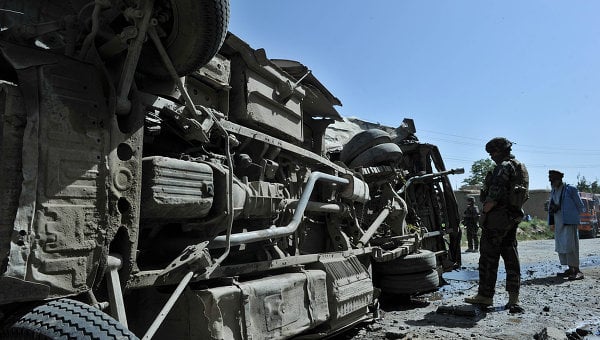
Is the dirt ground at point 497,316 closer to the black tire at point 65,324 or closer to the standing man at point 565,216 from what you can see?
the standing man at point 565,216

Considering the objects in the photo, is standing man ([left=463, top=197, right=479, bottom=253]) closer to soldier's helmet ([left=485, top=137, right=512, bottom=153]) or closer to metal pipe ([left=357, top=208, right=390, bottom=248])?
soldier's helmet ([left=485, top=137, right=512, bottom=153])

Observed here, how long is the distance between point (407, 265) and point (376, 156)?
1429 millimetres

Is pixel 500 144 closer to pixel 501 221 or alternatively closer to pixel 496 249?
pixel 501 221

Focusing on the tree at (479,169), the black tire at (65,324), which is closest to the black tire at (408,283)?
the black tire at (65,324)

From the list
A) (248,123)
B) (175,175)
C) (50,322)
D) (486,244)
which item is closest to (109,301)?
(50,322)

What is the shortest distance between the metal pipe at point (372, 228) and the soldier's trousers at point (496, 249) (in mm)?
1185

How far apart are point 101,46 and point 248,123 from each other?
1.42 m

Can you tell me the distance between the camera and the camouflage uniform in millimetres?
5203

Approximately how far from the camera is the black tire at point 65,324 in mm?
1716

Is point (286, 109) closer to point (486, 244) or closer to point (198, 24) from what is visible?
point (198, 24)

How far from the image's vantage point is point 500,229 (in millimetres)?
5258

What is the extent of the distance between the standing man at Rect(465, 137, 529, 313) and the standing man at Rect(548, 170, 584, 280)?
2.93 metres

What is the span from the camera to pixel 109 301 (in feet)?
6.91

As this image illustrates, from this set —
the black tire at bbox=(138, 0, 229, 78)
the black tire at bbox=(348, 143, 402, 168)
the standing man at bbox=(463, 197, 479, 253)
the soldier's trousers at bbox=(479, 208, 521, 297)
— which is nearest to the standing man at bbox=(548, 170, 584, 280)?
the soldier's trousers at bbox=(479, 208, 521, 297)
